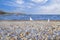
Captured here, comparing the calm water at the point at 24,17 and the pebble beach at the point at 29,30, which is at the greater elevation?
the calm water at the point at 24,17

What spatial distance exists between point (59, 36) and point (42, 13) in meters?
0.38

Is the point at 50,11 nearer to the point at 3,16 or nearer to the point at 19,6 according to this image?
the point at 19,6

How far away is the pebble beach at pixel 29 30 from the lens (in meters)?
1.41

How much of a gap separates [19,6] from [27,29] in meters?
0.33

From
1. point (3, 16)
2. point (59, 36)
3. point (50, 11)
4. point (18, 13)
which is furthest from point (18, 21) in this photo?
point (59, 36)

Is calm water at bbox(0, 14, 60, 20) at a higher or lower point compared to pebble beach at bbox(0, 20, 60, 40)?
higher

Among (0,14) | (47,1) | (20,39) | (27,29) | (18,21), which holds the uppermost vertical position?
(47,1)

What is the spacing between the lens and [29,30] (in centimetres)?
145

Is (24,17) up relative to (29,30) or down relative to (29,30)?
up

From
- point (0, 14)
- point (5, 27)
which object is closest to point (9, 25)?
point (5, 27)

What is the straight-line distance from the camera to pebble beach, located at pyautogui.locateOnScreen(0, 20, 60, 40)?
1.41 metres

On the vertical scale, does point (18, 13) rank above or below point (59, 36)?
above

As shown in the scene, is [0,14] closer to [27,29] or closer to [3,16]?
[3,16]

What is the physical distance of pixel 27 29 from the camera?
1.45 metres
